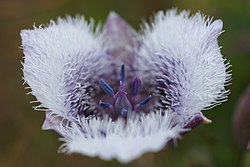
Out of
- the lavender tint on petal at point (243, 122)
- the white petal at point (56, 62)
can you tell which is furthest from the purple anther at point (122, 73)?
the lavender tint on petal at point (243, 122)

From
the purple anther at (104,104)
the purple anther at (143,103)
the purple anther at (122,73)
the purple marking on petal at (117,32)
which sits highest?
the purple marking on petal at (117,32)

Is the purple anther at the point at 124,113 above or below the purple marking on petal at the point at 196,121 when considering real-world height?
above

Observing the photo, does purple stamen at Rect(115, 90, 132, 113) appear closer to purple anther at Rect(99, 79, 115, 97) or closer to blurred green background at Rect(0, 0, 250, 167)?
purple anther at Rect(99, 79, 115, 97)

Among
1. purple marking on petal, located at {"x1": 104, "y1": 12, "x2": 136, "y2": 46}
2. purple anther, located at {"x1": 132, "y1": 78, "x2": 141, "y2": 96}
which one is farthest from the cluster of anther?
purple marking on petal, located at {"x1": 104, "y1": 12, "x2": 136, "y2": 46}

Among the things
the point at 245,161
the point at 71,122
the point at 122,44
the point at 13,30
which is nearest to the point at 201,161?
the point at 245,161

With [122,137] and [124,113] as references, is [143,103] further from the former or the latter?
[122,137]

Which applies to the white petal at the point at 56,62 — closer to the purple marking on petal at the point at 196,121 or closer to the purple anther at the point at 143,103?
the purple anther at the point at 143,103

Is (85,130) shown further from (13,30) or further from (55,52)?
(13,30)
